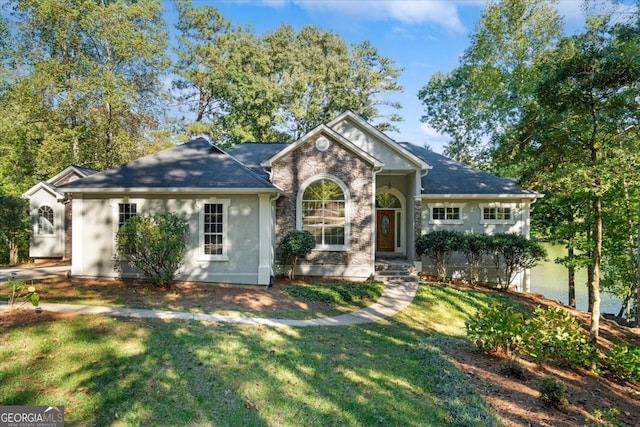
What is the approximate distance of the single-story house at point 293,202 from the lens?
35.7 feet

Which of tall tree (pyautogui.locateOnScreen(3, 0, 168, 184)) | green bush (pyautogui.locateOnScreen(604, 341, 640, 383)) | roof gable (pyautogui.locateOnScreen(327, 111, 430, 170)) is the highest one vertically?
tall tree (pyautogui.locateOnScreen(3, 0, 168, 184))

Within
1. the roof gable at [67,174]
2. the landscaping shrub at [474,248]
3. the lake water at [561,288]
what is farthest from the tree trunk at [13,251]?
the lake water at [561,288]

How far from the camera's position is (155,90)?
78.1ft

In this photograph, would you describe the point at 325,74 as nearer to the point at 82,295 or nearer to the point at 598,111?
the point at 598,111

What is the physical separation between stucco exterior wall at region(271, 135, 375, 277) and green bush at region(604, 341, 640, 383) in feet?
22.7

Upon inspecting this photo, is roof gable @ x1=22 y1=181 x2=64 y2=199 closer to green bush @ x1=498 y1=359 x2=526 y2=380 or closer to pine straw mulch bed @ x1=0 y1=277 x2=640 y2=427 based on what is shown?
pine straw mulch bed @ x1=0 y1=277 x2=640 y2=427

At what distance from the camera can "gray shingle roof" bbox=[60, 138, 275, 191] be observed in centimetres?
1065

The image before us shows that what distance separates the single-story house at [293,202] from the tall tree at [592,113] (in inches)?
186

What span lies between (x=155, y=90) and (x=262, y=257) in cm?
1924

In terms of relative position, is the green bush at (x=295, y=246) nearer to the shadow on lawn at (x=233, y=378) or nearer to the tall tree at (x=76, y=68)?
the shadow on lawn at (x=233, y=378)

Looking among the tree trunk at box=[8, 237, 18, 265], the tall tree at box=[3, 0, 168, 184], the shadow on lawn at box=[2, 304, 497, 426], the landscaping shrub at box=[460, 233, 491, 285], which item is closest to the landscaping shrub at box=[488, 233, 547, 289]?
the landscaping shrub at box=[460, 233, 491, 285]

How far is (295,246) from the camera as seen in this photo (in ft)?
37.4

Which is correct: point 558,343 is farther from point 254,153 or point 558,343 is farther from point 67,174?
point 67,174

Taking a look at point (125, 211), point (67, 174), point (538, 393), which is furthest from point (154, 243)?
point (67, 174)
